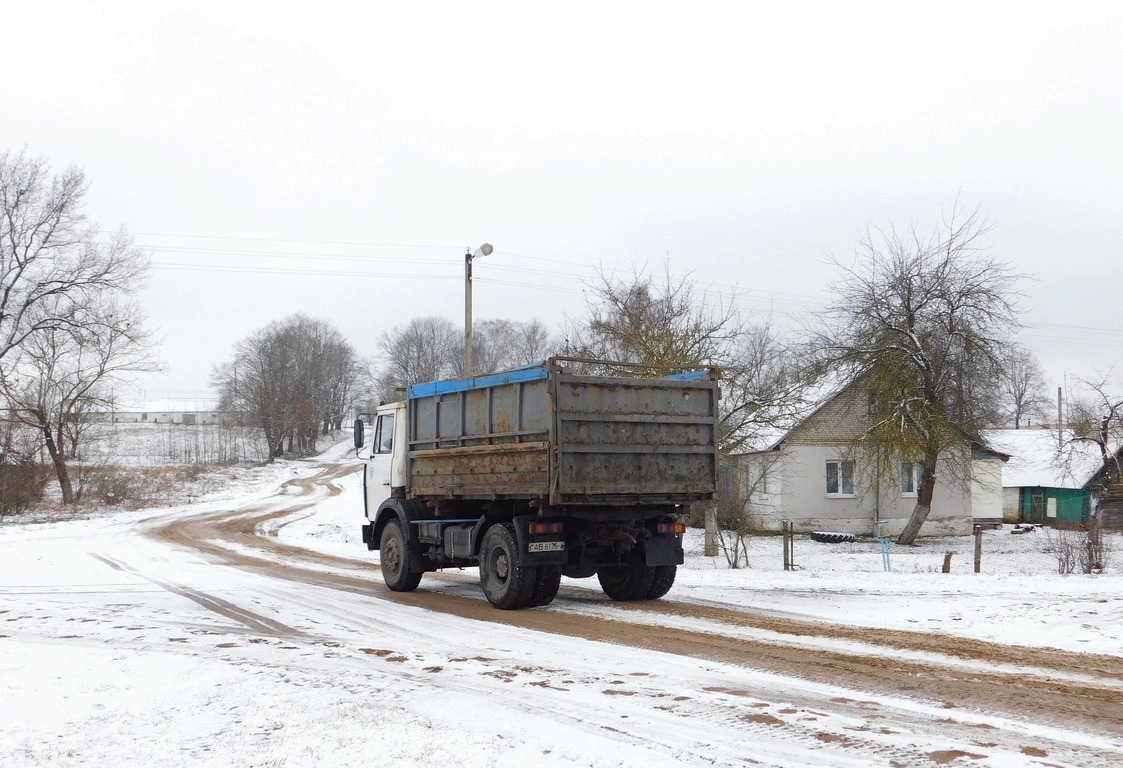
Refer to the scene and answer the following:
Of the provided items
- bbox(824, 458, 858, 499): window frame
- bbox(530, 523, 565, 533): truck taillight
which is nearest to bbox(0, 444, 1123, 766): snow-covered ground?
bbox(530, 523, 565, 533): truck taillight

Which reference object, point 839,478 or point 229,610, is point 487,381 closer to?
point 229,610

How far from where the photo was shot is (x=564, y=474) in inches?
A: 405

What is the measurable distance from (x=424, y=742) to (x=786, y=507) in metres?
30.5

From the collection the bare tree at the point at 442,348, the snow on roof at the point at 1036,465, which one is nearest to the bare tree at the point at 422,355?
the bare tree at the point at 442,348

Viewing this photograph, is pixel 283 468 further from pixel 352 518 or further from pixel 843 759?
pixel 843 759

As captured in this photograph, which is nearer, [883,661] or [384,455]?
[883,661]

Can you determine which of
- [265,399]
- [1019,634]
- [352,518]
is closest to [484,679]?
[1019,634]

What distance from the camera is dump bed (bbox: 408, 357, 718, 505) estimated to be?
10.4 m

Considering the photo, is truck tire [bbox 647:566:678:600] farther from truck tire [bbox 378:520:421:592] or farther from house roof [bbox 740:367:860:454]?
→ house roof [bbox 740:367:860:454]

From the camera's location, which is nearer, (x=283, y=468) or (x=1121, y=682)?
(x=1121, y=682)

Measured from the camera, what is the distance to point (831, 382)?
33.4 m

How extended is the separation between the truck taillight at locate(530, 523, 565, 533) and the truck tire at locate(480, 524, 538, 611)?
350 millimetres

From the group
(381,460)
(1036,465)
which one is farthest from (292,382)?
(381,460)

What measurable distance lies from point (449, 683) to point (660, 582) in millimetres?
5309
